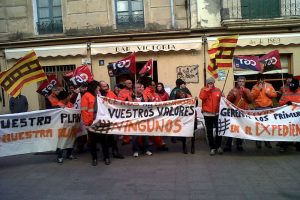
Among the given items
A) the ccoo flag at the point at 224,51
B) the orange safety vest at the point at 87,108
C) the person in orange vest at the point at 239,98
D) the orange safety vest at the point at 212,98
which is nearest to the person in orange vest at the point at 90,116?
the orange safety vest at the point at 87,108

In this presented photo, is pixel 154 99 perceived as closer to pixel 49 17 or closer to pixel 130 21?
pixel 130 21

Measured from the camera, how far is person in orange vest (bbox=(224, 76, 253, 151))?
28.5ft

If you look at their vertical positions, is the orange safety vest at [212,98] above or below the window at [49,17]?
below

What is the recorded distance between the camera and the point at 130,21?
14758 mm

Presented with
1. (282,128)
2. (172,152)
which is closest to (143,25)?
(172,152)

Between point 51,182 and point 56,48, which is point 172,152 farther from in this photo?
point 56,48

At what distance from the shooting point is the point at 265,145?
30.6 ft

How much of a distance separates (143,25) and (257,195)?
10179 mm

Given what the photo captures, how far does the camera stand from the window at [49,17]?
1515 centimetres

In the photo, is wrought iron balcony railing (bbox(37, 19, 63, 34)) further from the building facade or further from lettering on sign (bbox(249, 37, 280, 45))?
lettering on sign (bbox(249, 37, 280, 45))

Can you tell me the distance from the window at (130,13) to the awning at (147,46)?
3.55 ft

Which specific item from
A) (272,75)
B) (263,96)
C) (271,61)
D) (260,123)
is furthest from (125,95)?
(272,75)

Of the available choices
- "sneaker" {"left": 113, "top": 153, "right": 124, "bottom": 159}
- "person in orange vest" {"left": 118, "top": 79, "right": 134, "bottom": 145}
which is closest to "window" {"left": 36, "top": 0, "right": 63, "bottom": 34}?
"person in orange vest" {"left": 118, "top": 79, "right": 134, "bottom": 145}

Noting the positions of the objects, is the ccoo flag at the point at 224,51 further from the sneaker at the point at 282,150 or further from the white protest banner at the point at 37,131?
the white protest banner at the point at 37,131
